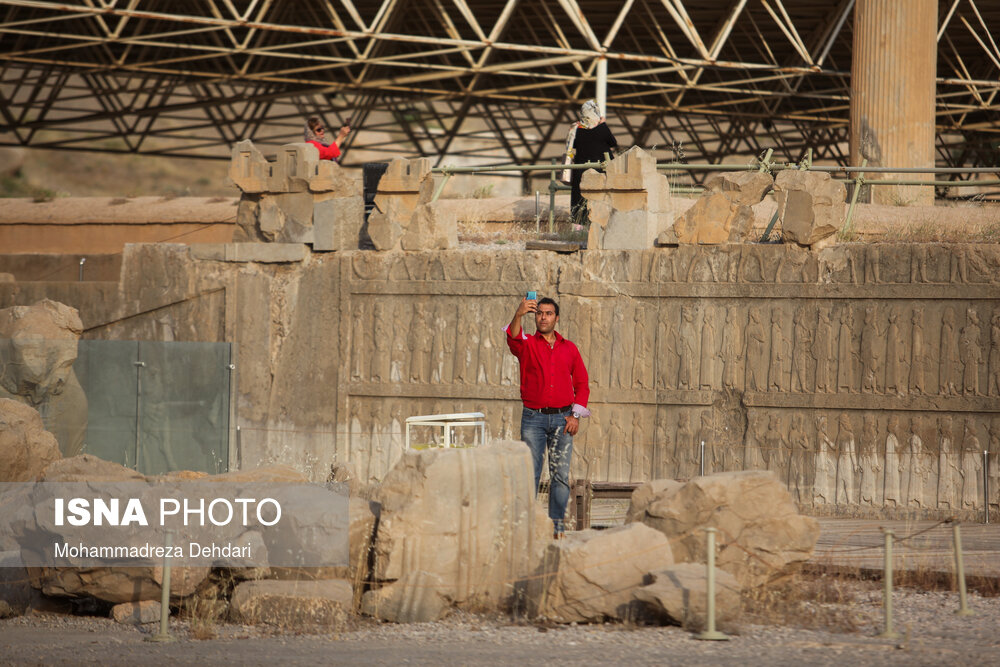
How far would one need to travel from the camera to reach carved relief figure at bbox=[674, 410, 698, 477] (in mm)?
12531

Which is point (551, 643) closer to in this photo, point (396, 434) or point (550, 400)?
point (550, 400)

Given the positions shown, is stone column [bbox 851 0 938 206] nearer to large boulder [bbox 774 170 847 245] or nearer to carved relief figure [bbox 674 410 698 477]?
large boulder [bbox 774 170 847 245]

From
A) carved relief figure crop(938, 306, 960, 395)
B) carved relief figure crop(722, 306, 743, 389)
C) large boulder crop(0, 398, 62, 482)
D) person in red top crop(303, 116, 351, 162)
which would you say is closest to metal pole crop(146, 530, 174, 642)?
large boulder crop(0, 398, 62, 482)

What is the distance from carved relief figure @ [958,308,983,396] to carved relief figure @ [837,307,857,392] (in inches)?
42.5

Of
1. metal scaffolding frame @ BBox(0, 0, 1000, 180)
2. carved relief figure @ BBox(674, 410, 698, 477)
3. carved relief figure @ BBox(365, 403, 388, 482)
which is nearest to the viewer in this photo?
carved relief figure @ BBox(674, 410, 698, 477)

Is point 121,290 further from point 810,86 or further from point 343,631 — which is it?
point 810,86

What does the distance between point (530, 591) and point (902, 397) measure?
5.50 metres

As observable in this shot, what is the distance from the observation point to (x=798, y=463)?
1221 centimetres

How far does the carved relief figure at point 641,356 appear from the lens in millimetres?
12695

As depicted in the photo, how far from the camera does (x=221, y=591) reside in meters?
8.55

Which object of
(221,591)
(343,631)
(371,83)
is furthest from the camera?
(371,83)

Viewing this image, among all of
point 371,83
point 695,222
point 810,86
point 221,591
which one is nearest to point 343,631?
point 221,591

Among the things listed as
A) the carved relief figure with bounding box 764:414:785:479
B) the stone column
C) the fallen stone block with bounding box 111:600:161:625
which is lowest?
the fallen stone block with bounding box 111:600:161:625

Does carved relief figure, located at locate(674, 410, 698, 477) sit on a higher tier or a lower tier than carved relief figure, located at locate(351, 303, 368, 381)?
lower
